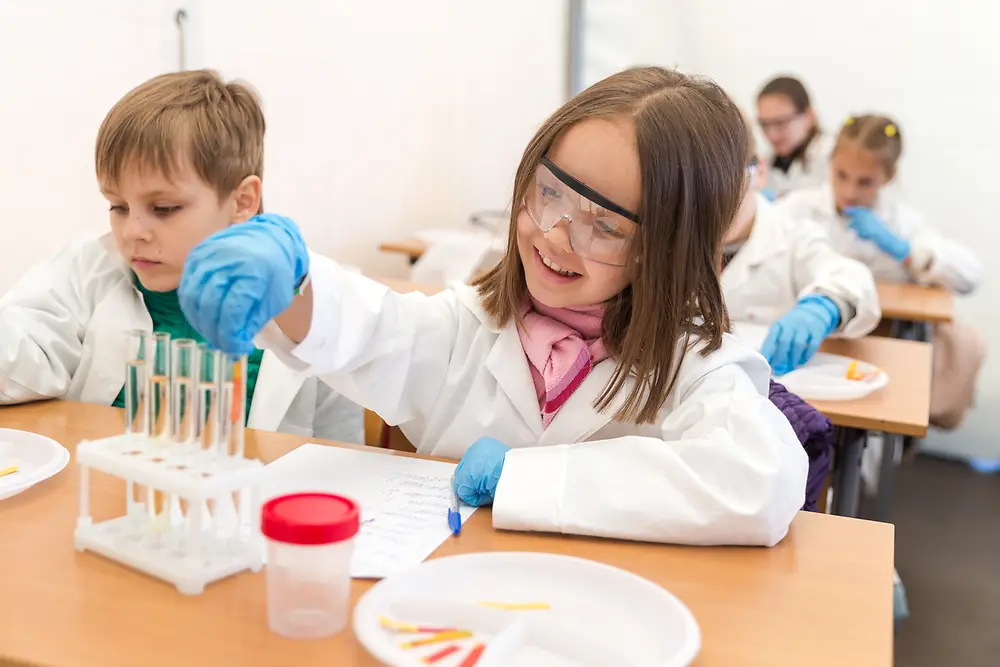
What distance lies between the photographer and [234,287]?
2.96 feet

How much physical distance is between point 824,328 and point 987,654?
3.36 feet

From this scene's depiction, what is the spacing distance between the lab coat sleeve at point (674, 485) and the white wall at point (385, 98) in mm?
1854

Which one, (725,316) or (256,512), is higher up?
(725,316)

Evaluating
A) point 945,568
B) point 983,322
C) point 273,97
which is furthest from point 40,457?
point 983,322

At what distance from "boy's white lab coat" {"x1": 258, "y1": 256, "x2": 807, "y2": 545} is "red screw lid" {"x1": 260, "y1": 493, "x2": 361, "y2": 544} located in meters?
0.25

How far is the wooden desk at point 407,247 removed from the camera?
137 inches

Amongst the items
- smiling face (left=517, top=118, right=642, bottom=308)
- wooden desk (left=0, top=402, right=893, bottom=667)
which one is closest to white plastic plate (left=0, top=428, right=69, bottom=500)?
wooden desk (left=0, top=402, right=893, bottom=667)

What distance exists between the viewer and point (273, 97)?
9.31 ft

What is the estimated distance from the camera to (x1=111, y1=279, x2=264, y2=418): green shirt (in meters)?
1.59

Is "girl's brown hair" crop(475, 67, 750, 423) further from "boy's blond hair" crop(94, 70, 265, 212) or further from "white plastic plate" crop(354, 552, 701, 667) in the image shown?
"boy's blond hair" crop(94, 70, 265, 212)

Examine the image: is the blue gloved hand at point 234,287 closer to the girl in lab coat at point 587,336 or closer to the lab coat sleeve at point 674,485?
the girl in lab coat at point 587,336

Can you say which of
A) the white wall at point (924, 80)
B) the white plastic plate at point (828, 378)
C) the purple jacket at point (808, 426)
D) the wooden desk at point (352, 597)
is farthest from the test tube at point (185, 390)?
the white wall at point (924, 80)

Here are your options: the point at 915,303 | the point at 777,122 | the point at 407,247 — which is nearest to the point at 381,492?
the point at 915,303

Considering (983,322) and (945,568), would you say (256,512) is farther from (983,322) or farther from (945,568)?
(983,322)
